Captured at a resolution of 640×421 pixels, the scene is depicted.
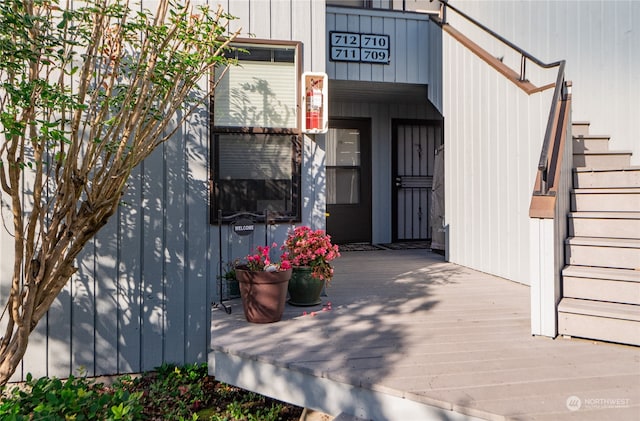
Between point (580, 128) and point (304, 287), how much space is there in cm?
306

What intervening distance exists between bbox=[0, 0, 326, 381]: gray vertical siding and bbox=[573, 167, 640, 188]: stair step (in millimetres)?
2342

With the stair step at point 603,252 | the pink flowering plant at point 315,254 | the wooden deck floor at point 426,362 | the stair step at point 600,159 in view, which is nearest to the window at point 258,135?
the pink flowering plant at point 315,254

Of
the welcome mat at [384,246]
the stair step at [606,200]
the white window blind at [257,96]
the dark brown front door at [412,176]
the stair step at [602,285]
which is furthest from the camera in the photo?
the dark brown front door at [412,176]

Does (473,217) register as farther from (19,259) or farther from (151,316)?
(19,259)

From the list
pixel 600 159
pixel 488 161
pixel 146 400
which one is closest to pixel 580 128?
pixel 600 159

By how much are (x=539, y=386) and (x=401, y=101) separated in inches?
217

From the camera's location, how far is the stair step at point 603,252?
290cm

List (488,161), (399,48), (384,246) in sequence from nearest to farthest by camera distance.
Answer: (488,161), (399,48), (384,246)

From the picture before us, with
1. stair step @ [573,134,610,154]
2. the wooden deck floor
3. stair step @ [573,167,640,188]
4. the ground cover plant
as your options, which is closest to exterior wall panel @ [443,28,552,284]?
stair step @ [573,167,640,188]

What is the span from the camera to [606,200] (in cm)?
342

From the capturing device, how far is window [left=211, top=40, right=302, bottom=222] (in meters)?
3.83

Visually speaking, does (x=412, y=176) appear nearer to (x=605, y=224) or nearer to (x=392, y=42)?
(x=392, y=42)

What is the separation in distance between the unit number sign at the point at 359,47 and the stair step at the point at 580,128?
226cm

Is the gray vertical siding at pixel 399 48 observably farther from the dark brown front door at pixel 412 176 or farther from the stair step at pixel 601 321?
the stair step at pixel 601 321
